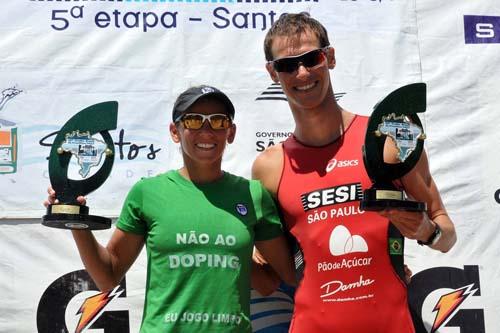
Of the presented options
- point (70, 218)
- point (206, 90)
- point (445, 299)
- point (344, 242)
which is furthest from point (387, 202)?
point (445, 299)

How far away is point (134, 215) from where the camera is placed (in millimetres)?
2705

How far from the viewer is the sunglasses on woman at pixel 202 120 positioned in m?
2.70

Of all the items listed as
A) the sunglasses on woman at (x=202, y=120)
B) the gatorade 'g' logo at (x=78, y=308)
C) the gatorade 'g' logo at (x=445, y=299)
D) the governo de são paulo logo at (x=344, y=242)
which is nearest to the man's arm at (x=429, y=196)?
the governo de são paulo logo at (x=344, y=242)

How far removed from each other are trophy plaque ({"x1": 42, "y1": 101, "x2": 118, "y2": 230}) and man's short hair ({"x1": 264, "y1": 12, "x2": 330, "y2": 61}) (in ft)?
2.20

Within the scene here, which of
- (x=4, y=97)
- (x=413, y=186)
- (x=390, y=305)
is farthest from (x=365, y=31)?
(x=4, y=97)

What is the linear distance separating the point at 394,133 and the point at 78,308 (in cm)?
189

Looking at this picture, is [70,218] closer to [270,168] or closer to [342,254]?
[270,168]

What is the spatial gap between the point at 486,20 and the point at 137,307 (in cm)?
230

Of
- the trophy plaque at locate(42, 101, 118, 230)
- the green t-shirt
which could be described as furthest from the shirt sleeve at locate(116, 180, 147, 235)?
the trophy plaque at locate(42, 101, 118, 230)

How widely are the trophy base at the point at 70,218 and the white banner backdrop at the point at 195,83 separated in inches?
40.5

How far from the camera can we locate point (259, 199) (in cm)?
280

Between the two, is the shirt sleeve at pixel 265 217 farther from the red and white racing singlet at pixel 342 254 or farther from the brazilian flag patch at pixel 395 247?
the brazilian flag patch at pixel 395 247

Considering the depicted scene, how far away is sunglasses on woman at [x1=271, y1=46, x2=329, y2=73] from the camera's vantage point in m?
2.75

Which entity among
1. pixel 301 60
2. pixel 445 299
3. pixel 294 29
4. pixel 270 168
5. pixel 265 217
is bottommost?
pixel 445 299
